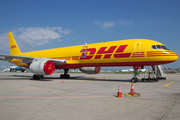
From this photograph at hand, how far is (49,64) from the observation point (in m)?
18.4

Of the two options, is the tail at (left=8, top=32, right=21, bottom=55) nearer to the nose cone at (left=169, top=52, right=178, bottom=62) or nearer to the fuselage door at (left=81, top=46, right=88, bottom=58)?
the fuselage door at (left=81, top=46, right=88, bottom=58)

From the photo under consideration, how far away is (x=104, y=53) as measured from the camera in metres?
17.2

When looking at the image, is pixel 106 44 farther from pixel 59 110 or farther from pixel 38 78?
pixel 59 110

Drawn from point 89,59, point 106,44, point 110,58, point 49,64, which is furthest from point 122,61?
point 49,64

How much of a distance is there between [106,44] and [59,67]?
7.95 meters

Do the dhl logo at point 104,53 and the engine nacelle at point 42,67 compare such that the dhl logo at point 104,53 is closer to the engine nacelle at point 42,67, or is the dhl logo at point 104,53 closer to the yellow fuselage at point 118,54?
the yellow fuselage at point 118,54

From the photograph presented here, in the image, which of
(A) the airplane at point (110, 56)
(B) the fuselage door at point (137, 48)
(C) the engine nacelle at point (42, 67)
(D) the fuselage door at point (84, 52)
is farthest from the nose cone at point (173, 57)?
(C) the engine nacelle at point (42, 67)

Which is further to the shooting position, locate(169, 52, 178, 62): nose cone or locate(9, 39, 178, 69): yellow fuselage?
locate(9, 39, 178, 69): yellow fuselage

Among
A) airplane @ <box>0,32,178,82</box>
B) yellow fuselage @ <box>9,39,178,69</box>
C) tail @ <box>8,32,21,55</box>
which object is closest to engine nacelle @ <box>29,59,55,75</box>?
airplane @ <box>0,32,178,82</box>

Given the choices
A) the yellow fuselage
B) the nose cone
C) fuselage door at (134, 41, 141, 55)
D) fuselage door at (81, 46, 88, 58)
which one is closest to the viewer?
the nose cone

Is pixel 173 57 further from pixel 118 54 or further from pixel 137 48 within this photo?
pixel 118 54

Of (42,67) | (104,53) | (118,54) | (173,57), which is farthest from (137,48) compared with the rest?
(42,67)

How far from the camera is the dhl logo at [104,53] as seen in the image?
16141 millimetres

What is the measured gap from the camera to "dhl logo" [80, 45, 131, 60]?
1614 centimetres
